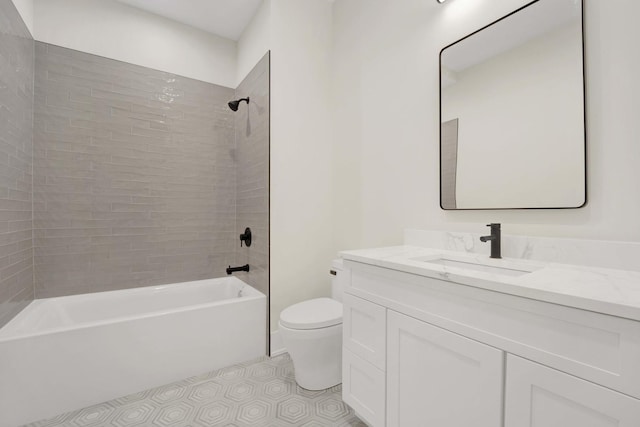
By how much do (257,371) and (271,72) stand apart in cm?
218

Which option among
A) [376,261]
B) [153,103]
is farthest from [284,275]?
[153,103]

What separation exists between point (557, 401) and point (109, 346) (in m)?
2.08

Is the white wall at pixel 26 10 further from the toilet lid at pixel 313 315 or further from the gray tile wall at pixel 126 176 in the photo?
the toilet lid at pixel 313 315

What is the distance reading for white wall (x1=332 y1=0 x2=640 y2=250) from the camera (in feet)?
3.19

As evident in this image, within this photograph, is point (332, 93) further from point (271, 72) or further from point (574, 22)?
point (574, 22)

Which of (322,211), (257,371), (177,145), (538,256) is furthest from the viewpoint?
(177,145)

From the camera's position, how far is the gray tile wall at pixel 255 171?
2189mm

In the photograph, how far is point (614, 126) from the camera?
0.99 meters

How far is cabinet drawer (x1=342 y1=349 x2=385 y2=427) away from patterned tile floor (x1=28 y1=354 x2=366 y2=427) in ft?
0.68

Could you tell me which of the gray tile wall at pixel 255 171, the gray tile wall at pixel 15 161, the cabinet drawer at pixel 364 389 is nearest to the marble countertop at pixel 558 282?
the cabinet drawer at pixel 364 389

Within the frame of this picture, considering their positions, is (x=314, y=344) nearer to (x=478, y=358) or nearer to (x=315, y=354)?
(x=315, y=354)

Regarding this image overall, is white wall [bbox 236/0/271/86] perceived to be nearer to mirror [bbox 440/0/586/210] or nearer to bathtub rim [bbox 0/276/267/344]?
mirror [bbox 440/0/586/210]

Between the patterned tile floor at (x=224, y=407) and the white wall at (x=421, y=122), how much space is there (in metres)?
1.05

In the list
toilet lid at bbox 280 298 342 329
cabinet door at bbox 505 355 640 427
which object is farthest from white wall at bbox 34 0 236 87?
cabinet door at bbox 505 355 640 427
